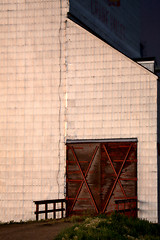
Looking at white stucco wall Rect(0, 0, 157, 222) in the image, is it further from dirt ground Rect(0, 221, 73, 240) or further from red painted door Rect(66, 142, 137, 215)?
A: dirt ground Rect(0, 221, 73, 240)

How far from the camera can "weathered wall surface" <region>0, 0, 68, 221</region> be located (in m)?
22.1

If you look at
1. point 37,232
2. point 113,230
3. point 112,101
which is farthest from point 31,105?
point 113,230

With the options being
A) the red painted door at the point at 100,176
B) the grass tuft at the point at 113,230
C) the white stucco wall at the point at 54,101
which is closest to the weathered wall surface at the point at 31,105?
the white stucco wall at the point at 54,101

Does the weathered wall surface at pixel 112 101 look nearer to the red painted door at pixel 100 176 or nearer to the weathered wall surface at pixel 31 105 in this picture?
the red painted door at pixel 100 176

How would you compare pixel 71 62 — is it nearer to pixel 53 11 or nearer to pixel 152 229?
pixel 53 11

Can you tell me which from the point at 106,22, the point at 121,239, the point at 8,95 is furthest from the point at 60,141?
the point at 106,22

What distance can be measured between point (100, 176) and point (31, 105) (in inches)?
196

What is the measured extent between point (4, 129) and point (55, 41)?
516 cm

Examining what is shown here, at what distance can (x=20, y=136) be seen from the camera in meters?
22.5

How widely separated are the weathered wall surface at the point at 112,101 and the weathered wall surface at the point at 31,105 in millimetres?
692

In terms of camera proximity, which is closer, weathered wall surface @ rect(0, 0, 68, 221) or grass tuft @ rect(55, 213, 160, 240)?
grass tuft @ rect(55, 213, 160, 240)

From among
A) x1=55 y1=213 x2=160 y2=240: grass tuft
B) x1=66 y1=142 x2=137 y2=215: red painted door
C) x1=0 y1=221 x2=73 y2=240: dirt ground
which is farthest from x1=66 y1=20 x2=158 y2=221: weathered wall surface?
x1=0 y1=221 x2=73 y2=240: dirt ground

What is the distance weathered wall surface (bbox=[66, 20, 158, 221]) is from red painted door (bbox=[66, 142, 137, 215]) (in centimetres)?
44

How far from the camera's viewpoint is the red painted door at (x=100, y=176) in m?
21.1
